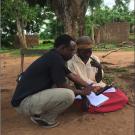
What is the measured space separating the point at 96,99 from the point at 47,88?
791mm

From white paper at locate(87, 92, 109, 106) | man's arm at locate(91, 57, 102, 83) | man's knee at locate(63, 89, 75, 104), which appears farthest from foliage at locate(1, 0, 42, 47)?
man's knee at locate(63, 89, 75, 104)

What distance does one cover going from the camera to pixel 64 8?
26.2ft

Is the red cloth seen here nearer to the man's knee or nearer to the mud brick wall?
the man's knee

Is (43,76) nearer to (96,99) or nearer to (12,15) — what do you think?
(96,99)

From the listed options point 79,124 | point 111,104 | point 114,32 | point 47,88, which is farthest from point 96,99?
point 114,32

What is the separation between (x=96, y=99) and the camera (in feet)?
16.9

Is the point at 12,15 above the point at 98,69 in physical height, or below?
above

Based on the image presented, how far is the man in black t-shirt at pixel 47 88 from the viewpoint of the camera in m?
4.58

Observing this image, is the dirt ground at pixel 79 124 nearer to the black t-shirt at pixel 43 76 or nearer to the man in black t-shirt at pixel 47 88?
the man in black t-shirt at pixel 47 88

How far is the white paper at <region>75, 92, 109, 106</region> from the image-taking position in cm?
510

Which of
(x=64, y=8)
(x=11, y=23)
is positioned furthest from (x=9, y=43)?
(x=64, y=8)

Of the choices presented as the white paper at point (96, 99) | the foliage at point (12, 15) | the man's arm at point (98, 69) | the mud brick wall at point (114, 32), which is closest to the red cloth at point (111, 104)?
the white paper at point (96, 99)

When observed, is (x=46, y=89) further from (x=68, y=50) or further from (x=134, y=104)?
(x=134, y=104)

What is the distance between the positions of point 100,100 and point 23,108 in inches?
42.6
